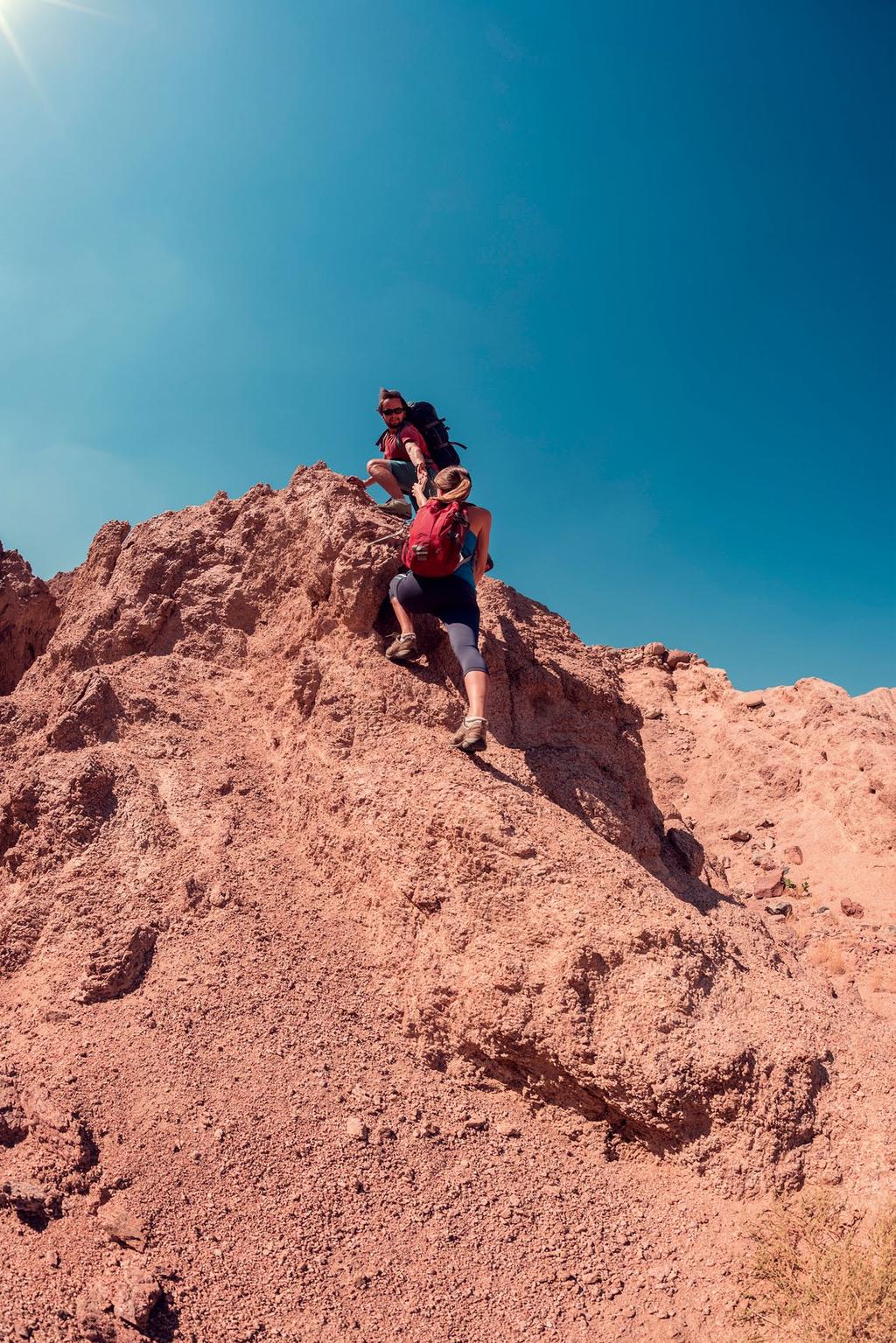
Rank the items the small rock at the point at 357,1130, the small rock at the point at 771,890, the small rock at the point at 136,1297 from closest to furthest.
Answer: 1. the small rock at the point at 136,1297
2. the small rock at the point at 357,1130
3. the small rock at the point at 771,890

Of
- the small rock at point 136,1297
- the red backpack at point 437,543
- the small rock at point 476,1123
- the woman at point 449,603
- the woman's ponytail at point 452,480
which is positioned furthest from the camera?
the woman's ponytail at point 452,480

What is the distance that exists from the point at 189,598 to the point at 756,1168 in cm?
456

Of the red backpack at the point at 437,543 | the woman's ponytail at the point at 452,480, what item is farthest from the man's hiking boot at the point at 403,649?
the woman's ponytail at the point at 452,480

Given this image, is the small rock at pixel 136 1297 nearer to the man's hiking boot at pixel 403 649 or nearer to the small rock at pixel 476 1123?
the small rock at pixel 476 1123

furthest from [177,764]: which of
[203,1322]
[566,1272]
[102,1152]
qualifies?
[566,1272]

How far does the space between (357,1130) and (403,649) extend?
2.41 meters

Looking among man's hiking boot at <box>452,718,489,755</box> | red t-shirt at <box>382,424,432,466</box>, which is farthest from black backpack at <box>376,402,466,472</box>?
man's hiking boot at <box>452,718,489,755</box>

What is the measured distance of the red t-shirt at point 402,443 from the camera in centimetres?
593

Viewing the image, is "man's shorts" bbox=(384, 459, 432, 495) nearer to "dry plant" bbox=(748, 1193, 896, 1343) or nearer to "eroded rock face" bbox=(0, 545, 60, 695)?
"eroded rock face" bbox=(0, 545, 60, 695)

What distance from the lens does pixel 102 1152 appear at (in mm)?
2926

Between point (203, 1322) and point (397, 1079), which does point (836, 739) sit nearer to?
point (397, 1079)

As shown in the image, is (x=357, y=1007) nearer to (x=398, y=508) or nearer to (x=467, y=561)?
(x=467, y=561)

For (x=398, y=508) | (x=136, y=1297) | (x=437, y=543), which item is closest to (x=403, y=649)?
(x=437, y=543)

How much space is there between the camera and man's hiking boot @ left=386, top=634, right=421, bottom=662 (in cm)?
456
